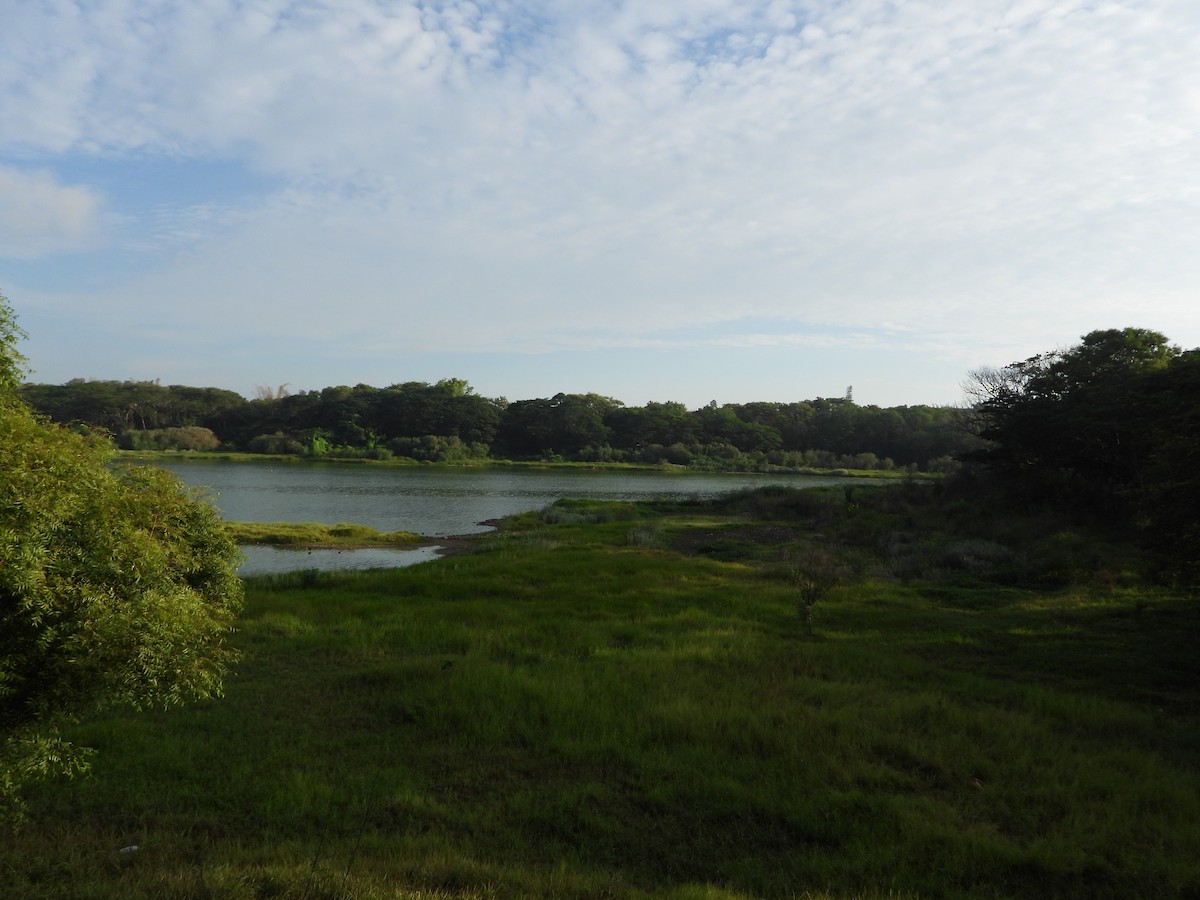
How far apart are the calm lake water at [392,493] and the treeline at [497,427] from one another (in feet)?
41.3

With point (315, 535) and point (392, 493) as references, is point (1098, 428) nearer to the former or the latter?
point (315, 535)

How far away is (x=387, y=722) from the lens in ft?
29.5

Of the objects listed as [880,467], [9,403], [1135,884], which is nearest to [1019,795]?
[1135,884]

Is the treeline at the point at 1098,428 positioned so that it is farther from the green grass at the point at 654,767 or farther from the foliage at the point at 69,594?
the foliage at the point at 69,594

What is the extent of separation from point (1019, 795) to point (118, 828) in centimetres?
793

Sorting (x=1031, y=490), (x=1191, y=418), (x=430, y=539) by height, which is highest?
(x=1191, y=418)

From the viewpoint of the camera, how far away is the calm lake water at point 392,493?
32.2 meters

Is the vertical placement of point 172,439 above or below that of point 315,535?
above

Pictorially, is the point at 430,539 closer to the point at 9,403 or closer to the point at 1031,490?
the point at 1031,490

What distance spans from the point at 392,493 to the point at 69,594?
186 feet

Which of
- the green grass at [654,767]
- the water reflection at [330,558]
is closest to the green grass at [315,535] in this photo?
the water reflection at [330,558]

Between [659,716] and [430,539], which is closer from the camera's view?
[659,716]

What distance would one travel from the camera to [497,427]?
118 m

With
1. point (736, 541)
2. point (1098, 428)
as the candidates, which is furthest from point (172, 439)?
point (1098, 428)
